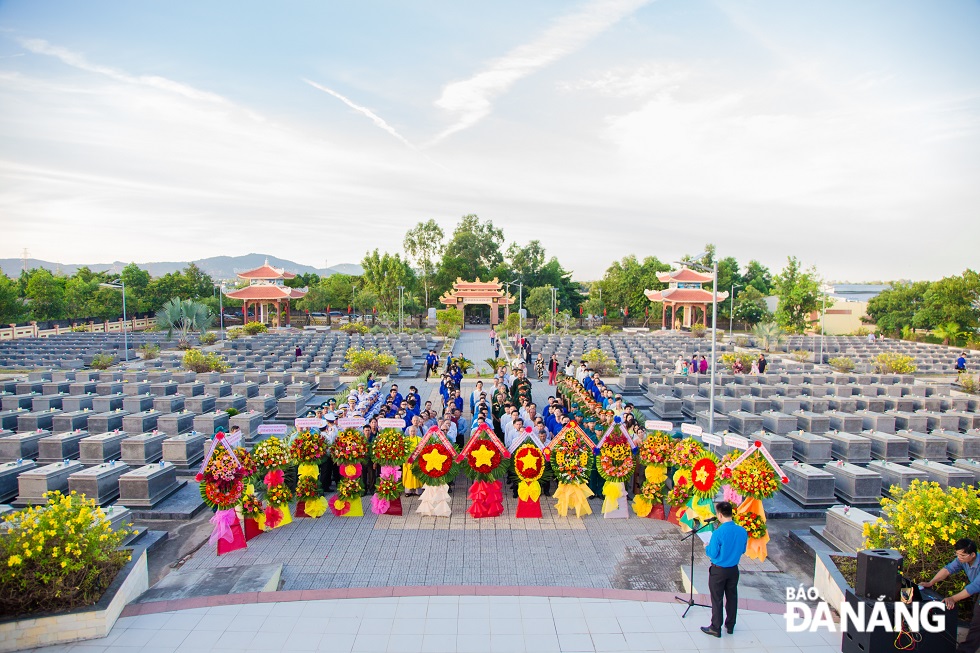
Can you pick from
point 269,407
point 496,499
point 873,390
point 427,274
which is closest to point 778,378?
point 873,390

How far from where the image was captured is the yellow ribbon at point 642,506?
8.65 m

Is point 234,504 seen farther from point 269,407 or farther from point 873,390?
point 873,390

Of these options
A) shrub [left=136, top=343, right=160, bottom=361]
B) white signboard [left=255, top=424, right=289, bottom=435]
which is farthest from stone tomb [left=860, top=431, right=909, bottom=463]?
shrub [left=136, top=343, right=160, bottom=361]

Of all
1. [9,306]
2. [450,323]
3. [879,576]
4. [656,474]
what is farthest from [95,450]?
[9,306]

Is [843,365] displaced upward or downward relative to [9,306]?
downward

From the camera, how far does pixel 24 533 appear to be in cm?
534

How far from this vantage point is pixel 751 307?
5025 cm

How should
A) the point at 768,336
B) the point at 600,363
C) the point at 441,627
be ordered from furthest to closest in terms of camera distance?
the point at 768,336
the point at 600,363
the point at 441,627

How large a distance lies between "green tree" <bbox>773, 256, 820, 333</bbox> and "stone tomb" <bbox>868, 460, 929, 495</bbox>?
37570 millimetres

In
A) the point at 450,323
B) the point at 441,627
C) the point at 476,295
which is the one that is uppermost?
the point at 476,295

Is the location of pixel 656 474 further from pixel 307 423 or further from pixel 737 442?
pixel 307 423

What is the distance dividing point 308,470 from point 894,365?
2413 centimetres

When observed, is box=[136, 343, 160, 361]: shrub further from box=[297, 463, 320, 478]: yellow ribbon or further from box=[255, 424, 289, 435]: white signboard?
box=[297, 463, 320, 478]: yellow ribbon

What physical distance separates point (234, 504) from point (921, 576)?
26.3ft
